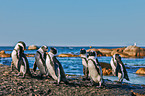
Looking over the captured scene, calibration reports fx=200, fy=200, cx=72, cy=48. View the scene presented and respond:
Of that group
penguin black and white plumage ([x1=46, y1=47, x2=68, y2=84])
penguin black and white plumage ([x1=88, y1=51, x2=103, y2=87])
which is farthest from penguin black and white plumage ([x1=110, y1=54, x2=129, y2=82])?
penguin black and white plumage ([x1=46, y1=47, x2=68, y2=84])

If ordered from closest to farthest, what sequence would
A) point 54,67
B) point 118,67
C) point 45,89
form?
point 45,89, point 54,67, point 118,67

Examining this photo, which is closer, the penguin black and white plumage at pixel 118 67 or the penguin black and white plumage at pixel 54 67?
the penguin black and white plumage at pixel 54 67

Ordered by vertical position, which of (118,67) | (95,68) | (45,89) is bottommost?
(45,89)

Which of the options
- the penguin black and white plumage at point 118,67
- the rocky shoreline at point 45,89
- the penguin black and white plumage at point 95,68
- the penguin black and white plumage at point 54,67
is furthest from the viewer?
the penguin black and white plumage at point 118,67

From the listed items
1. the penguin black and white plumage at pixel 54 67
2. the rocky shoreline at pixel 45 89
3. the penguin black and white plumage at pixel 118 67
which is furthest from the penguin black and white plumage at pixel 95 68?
the penguin black and white plumage at pixel 118 67

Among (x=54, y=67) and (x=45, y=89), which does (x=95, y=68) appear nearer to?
(x=54, y=67)

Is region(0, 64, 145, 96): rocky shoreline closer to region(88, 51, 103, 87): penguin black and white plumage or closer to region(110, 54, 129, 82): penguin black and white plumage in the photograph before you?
region(88, 51, 103, 87): penguin black and white plumage

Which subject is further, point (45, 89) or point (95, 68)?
point (95, 68)

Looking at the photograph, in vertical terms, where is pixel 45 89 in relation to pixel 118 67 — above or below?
below

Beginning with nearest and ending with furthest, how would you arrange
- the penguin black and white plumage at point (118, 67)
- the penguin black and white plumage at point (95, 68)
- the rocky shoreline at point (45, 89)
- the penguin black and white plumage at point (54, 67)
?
1. the rocky shoreline at point (45, 89)
2. the penguin black and white plumage at point (54, 67)
3. the penguin black and white plumage at point (95, 68)
4. the penguin black and white plumage at point (118, 67)

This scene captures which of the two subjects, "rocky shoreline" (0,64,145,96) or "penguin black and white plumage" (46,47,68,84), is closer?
"rocky shoreline" (0,64,145,96)

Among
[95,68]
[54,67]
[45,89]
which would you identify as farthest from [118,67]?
[45,89]

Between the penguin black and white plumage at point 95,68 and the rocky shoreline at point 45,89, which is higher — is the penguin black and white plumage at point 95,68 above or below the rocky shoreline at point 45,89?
above

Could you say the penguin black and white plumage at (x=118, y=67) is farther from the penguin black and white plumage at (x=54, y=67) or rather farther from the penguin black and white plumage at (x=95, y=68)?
the penguin black and white plumage at (x=54, y=67)
